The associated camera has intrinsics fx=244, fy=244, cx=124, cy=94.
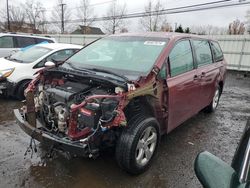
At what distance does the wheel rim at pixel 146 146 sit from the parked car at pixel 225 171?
1543mm

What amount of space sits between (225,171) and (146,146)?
1.81 m

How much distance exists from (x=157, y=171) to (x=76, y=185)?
1.11m

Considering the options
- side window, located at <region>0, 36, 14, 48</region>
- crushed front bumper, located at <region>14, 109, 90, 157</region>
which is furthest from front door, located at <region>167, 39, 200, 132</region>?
side window, located at <region>0, 36, 14, 48</region>

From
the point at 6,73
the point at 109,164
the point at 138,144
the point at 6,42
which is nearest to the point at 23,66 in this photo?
the point at 6,73

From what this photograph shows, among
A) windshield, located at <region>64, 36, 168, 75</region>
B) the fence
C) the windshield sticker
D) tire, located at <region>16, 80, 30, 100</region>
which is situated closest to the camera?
windshield, located at <region>64, 36, 168, 75</region>

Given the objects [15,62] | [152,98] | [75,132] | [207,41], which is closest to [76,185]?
[75,132]

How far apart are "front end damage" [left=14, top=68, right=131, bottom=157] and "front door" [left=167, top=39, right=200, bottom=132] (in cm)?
103

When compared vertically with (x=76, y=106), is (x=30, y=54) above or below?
above

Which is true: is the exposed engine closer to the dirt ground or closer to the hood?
the dirt ground

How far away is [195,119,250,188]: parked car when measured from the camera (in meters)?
1.38

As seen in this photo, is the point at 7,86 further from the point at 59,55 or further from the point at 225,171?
the point at 225,171

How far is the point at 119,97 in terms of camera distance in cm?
Result: 278

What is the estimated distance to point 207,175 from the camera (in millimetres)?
1472

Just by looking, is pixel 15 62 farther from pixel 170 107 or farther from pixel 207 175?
pixel 207 175
